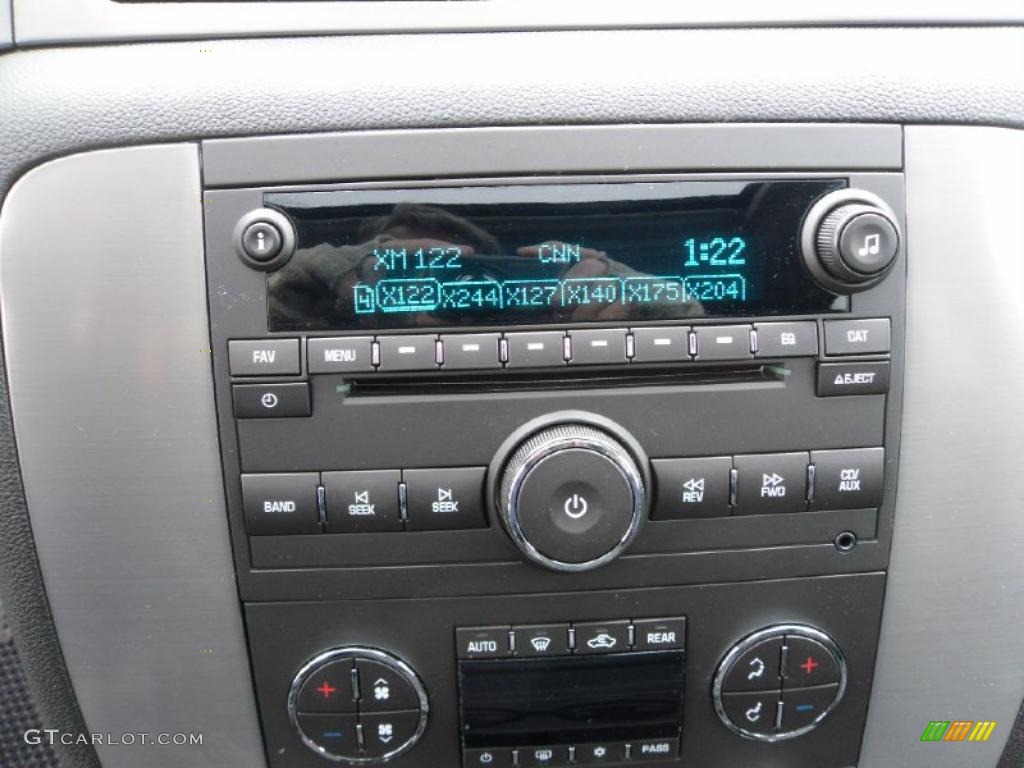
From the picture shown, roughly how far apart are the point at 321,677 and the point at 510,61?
2.27 ft

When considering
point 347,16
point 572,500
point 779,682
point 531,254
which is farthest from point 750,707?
point 347,16

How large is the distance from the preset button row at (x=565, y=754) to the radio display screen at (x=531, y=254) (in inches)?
19.7

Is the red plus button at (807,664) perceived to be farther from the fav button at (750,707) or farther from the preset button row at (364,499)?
the preset button row at (364,499)

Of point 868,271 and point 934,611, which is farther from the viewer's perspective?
point 934,611

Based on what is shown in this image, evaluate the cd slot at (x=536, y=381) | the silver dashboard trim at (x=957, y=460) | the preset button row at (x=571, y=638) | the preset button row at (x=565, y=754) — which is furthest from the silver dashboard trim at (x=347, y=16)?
the preset button row at (x=565, y=754)

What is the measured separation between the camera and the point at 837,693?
95cm

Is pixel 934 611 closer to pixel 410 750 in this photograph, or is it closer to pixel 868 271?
pixel 868 271

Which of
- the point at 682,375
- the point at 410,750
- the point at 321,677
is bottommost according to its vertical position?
the point at 410,750

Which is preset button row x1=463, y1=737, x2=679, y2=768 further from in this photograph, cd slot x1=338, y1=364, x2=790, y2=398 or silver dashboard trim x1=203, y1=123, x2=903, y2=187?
silver dashboard trim x1=203, y1=123, x2=903, y2=187

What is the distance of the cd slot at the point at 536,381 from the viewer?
845mm

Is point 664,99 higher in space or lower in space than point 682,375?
higher

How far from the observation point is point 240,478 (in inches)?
34.0

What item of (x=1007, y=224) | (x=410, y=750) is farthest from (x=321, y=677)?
(x=1007, y=224)

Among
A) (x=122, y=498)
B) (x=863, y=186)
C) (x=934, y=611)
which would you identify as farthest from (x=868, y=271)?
(x=122, y=498)
